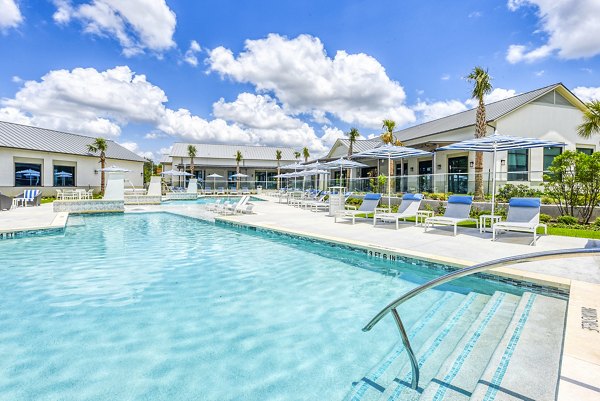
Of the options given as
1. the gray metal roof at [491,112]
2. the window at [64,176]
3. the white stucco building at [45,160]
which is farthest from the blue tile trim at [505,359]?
the window at [64,176]

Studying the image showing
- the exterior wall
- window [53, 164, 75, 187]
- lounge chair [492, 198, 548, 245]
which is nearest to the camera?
lounge chair [492, 198, 548, 245]

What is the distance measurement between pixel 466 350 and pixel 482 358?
19 centimetres

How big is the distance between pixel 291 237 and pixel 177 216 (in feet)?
29.0

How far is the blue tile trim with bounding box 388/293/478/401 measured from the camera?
282 cm

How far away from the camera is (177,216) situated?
53.7 feet

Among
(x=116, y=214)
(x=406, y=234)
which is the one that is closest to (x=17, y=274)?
(x=406, y=234)

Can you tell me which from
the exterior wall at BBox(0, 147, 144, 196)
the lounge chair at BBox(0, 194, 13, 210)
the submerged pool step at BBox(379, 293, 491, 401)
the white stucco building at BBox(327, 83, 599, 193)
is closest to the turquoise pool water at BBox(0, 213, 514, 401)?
the submerged pool step at BBox(379, 293, 491, 401)

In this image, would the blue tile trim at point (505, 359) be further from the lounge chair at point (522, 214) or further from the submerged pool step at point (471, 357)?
the lounge chair at point (522, 214)

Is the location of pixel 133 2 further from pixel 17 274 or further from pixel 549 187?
pixel 549 187

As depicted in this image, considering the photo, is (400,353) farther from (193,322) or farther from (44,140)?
(44,140)

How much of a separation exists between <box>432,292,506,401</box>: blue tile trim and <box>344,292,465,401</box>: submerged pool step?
1.57ft

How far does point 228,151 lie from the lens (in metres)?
50.8

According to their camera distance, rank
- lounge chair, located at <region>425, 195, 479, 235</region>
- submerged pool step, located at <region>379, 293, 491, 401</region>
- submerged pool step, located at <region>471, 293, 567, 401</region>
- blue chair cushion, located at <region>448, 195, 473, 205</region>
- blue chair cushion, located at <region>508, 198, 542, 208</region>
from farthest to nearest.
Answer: blue chair cushion, located at <region>448, 195, 473, 205</region>
lounge chair, located at <region>425, 195, 479, 235</region>
blue chair cushion, located at <region>508, 198, 542, 208</region>
submerged pool step, located at <region>379, 293, 491, 401</region>
submerged pool step, located at <region>471, 293, 567, 401</region>

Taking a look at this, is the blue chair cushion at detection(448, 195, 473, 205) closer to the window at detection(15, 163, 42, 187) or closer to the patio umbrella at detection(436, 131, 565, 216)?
the patio umbrella at detection(436, 131, 565, 216)
